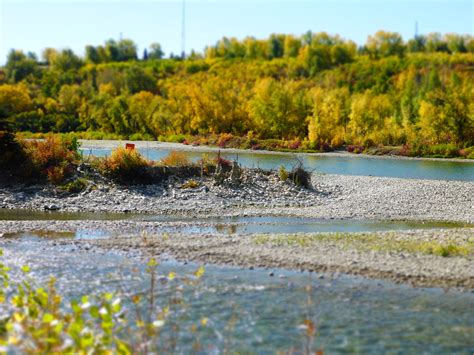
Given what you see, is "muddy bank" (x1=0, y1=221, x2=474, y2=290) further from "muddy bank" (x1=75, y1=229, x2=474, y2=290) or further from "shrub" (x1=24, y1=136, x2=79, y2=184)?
"shrub" (x1=24, y1=136, x2=79, y2=184)

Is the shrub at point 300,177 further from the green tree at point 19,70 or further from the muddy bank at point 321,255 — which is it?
the green tree at point 19,70

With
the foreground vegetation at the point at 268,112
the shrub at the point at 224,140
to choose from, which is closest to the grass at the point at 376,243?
the foreground vegetation at the point at 268,112

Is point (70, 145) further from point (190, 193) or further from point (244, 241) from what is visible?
point (244, 241)

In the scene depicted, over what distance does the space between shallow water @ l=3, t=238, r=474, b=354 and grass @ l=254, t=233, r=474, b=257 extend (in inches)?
140

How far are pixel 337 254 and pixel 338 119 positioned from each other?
73244mm

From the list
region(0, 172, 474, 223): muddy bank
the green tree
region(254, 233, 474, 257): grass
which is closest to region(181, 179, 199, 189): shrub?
region(0, 172, 474, 223): muddy bank

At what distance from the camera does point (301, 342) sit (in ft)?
42.8

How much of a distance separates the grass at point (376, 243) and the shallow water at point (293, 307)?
11.7 feet

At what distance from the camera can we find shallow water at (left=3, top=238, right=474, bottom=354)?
13336 mm

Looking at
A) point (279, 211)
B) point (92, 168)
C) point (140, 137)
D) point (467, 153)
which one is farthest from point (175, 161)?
point (140, 137)

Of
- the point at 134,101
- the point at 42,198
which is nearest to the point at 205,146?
the point at 134,101

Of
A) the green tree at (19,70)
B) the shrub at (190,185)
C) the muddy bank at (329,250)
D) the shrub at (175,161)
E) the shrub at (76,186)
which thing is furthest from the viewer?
the green tree at (19,70)

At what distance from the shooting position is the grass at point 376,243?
69.6 feet

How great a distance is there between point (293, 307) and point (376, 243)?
25.6ft
